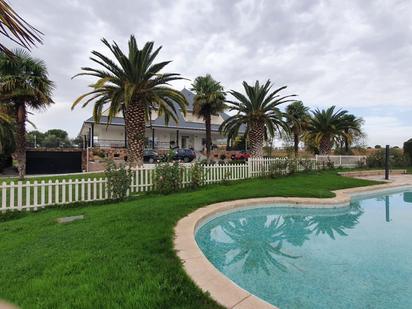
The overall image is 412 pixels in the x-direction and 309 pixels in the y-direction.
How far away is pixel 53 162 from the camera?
84.1ft

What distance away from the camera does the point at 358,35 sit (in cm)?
1338

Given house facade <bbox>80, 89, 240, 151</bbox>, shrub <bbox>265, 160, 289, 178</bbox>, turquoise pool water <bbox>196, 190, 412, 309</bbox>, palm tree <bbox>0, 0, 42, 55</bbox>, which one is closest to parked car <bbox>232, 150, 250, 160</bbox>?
house facade <bbox>80, 89, 240, 151</bbox>

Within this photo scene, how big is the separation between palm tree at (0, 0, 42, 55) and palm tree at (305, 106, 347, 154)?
89.4 feet

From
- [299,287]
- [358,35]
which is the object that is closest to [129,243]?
[299,287]

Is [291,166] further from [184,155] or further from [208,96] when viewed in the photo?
[184,155]

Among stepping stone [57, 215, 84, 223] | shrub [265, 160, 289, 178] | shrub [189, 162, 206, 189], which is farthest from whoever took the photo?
shrub [265, 160, 289, 178]

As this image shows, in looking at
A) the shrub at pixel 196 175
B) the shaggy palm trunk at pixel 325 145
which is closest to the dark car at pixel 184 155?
the shaggy palm trunk at pixel 325 145

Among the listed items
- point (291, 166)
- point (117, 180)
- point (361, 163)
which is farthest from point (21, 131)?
point (361, 163)

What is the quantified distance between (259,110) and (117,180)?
12560mm

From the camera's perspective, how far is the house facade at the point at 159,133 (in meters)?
29.4

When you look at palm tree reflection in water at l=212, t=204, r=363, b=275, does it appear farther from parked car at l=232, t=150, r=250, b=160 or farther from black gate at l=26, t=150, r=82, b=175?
black gate at l=26, t=150, r=82, b=175

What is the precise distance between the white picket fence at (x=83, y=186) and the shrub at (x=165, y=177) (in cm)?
27

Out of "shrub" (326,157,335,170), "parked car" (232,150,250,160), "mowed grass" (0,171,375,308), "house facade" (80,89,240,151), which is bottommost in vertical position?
"mowed grass" (0,171,375,308)

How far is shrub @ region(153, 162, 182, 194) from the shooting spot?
10867 millimetres
